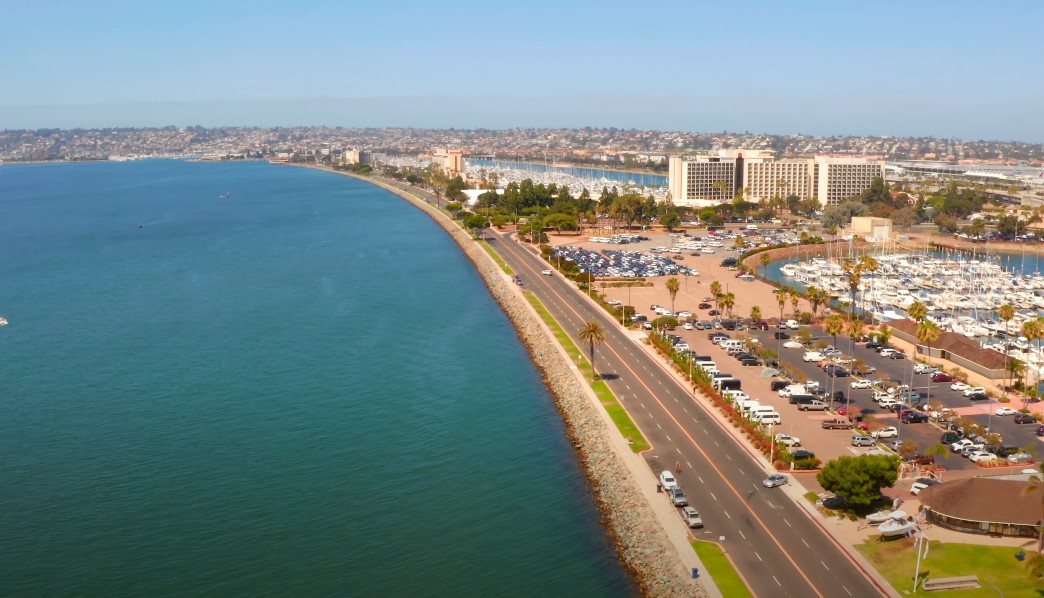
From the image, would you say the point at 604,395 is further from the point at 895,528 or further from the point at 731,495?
the point at 895,528

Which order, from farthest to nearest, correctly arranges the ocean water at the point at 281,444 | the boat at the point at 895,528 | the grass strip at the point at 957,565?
the ocean water at the point at 281,444
the boat at the point at 895,528
the grass strip at the point at 957,565

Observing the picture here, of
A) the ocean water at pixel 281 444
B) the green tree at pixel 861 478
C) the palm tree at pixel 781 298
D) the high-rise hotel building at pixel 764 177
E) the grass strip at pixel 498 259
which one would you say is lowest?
the ocean water at pixel 281 444

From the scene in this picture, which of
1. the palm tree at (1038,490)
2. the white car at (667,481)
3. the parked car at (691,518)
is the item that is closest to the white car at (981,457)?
the palm tree at (1038,490)

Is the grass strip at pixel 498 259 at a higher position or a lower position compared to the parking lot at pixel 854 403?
higher

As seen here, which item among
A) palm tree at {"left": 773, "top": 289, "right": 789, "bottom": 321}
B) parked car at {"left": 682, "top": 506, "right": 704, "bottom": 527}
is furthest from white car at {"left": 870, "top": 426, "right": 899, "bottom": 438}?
palm tree at {"left": 773, "top": 289, "right": 789, "bottom": 321}

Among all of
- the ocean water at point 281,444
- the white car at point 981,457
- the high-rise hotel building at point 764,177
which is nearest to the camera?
the ocean water at point 281,444

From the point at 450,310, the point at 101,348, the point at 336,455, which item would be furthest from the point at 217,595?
the point at 450,310

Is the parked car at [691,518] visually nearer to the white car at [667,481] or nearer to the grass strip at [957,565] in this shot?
the white car at [667,481]

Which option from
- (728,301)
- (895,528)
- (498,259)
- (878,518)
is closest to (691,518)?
(878,518)
